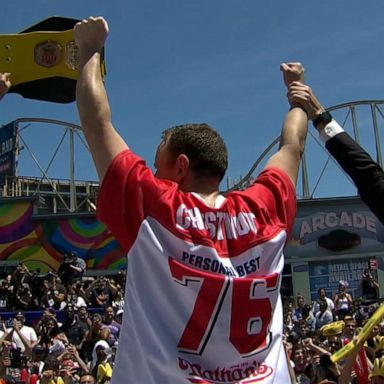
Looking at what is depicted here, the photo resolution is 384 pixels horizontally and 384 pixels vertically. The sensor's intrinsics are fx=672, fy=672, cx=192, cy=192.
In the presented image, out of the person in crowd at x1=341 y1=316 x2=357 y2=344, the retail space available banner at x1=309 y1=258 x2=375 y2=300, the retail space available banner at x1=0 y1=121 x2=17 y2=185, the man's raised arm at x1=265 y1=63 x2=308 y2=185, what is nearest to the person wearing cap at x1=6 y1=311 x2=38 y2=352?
the person in crowd at x1=341 y1=316 x2=357 y2=344

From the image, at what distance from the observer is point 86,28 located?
2.24 meters

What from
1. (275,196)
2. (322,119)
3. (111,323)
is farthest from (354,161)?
(111,323)

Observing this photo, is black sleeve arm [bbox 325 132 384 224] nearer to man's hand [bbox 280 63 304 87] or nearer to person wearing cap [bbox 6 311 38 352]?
man's hand [bbox 280 63 304 87]

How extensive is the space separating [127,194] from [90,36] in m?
0.63

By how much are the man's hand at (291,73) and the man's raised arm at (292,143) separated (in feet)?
0.41

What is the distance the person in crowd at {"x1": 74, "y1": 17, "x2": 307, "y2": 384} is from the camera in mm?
1851

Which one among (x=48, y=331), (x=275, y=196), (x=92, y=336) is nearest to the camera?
(x=275, y=196)

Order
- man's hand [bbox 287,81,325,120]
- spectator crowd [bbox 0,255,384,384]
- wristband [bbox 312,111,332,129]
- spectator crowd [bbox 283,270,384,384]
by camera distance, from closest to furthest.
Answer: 1. man's hand [bbox 287,81,325,120]
2. wristband [bbox 312,111,332,129]
3. spectator crowd [bbox 283,270,384,384]
4. spectator crowd [bbox 0,255,384,384]

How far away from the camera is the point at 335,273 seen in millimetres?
23469

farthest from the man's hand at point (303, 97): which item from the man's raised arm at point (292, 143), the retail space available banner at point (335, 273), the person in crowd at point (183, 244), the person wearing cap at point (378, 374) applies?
the retail space available banner at point (335, 273)

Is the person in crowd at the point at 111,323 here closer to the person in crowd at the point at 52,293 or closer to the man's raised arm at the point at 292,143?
the person in crowd at the point at 52,293

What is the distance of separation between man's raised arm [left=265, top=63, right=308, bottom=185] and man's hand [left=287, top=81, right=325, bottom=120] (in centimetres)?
2

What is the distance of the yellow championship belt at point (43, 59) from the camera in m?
2.70

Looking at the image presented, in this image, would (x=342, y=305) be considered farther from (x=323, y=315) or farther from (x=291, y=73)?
(x=291, y=73)
